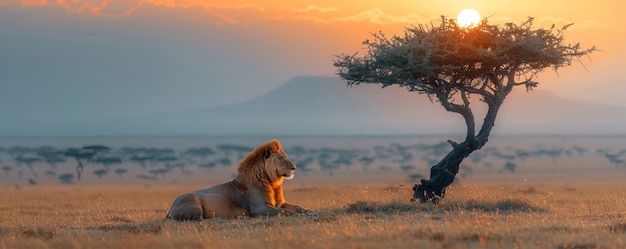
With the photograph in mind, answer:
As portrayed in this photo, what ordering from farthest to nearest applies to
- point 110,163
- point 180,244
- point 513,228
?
point 110,163, point 513,228, point 180,244

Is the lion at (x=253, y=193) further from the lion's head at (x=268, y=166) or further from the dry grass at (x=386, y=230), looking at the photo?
the dry grass at (x=386, y=230)

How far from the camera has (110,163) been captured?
289 feet

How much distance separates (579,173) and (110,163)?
3967 centimetres

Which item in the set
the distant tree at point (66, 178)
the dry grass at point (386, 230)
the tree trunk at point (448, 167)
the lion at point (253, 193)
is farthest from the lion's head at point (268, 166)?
the distant tree at point (66, 178)

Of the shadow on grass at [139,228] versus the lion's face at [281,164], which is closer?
the shadow on grass at [139,228]

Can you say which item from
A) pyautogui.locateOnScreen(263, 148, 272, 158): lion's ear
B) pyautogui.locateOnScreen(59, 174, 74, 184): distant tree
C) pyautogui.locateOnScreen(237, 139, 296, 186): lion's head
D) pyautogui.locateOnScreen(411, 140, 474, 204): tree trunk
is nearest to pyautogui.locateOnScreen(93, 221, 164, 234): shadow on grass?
pyautogui.locateOnScreen(237, 139, 296, 186): lion's head

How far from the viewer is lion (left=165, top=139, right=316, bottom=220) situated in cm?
1812

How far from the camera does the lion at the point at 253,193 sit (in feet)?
59.5

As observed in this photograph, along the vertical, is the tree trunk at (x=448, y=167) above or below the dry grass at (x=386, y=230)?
above

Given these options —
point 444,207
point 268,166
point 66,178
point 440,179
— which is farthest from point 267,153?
point 66,178

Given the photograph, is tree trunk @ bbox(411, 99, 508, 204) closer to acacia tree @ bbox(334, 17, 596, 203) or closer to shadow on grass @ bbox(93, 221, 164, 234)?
acacia tree @ bbox(334, 17, 596, 203)

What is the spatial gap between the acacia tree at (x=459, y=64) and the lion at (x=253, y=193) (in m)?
4.00

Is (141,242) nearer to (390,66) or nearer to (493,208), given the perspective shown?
(493,208)

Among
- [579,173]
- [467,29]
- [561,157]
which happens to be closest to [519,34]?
[467,29]
